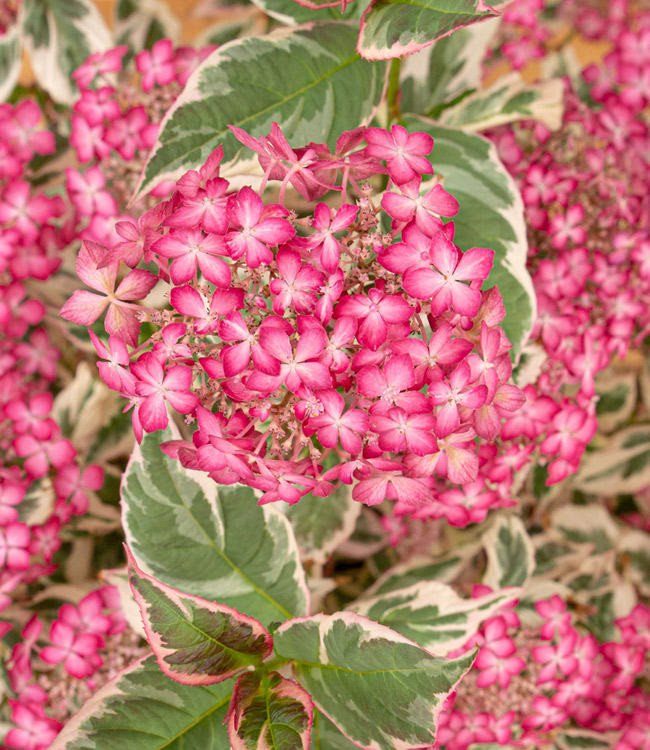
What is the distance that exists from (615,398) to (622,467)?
0.13m

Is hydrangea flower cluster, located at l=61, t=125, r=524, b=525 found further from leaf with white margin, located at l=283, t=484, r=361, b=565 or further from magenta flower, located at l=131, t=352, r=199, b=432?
leaf with white margin, located at l=283, t=484, r=361, b=565

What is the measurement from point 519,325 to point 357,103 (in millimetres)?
297

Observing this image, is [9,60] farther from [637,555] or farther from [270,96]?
[637,555]

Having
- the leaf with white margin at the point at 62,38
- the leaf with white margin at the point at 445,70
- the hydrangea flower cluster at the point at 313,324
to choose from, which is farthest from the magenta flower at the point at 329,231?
the leaf with white margin at the point at 62,38

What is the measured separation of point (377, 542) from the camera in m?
1.27

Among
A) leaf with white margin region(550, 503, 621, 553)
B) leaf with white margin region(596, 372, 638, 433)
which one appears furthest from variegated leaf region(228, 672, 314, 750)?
leaf with white margin region(596, 372, 638, 433)

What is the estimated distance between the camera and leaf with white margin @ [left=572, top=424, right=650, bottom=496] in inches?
50.9

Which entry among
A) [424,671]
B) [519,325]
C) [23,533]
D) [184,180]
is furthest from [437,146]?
[23,533]

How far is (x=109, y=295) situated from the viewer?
63cm

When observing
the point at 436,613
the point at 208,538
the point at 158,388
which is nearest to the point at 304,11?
the point at 158,388

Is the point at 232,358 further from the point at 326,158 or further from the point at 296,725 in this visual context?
the point at 296,725

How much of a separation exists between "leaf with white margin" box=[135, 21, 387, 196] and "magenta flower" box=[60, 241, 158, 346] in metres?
0.09

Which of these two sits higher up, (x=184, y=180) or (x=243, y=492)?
(x=184, y=180)

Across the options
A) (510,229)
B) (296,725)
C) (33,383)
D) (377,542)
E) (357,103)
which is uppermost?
(357,103)
